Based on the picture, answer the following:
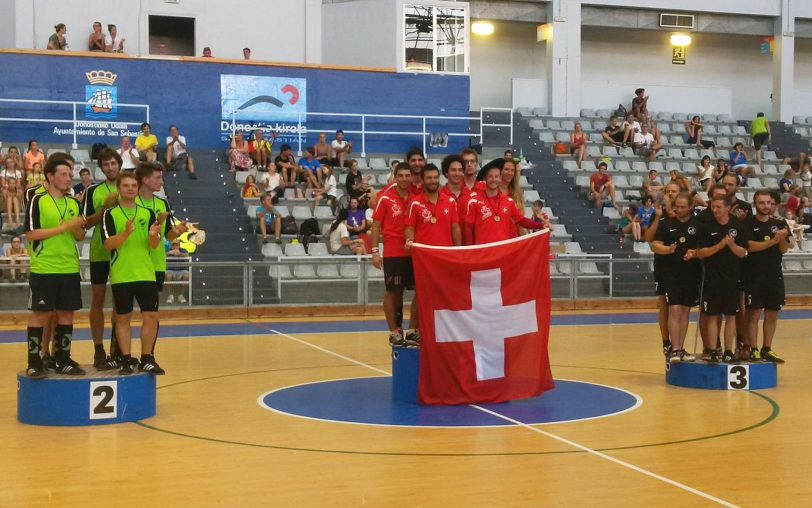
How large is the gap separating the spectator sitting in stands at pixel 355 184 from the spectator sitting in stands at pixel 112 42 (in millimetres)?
6603

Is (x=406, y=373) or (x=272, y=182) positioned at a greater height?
(x=272, y=182)

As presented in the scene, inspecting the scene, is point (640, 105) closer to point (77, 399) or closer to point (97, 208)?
point (97, 208)

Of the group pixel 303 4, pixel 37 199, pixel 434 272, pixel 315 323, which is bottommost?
pixel 315 323

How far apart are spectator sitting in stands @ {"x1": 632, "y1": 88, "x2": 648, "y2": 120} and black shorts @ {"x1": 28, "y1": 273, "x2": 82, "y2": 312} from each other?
2407cm

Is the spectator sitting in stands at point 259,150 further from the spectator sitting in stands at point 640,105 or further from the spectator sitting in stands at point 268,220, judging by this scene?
the spectator sitting in stands at point 640,105

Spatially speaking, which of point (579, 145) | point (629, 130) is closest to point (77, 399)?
point (579, 145)

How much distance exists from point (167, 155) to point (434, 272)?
582 inches

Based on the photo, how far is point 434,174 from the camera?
1073 centimetres

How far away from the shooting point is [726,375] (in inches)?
439

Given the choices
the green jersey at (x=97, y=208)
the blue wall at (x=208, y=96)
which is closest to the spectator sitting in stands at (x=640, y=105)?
the blue wall at (x=208, y=96)

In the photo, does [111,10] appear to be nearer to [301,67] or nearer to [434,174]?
[301,67]

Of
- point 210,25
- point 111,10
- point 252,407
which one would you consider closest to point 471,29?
point 210,25

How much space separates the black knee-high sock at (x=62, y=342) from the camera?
376 inches

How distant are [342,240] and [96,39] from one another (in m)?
8.72
